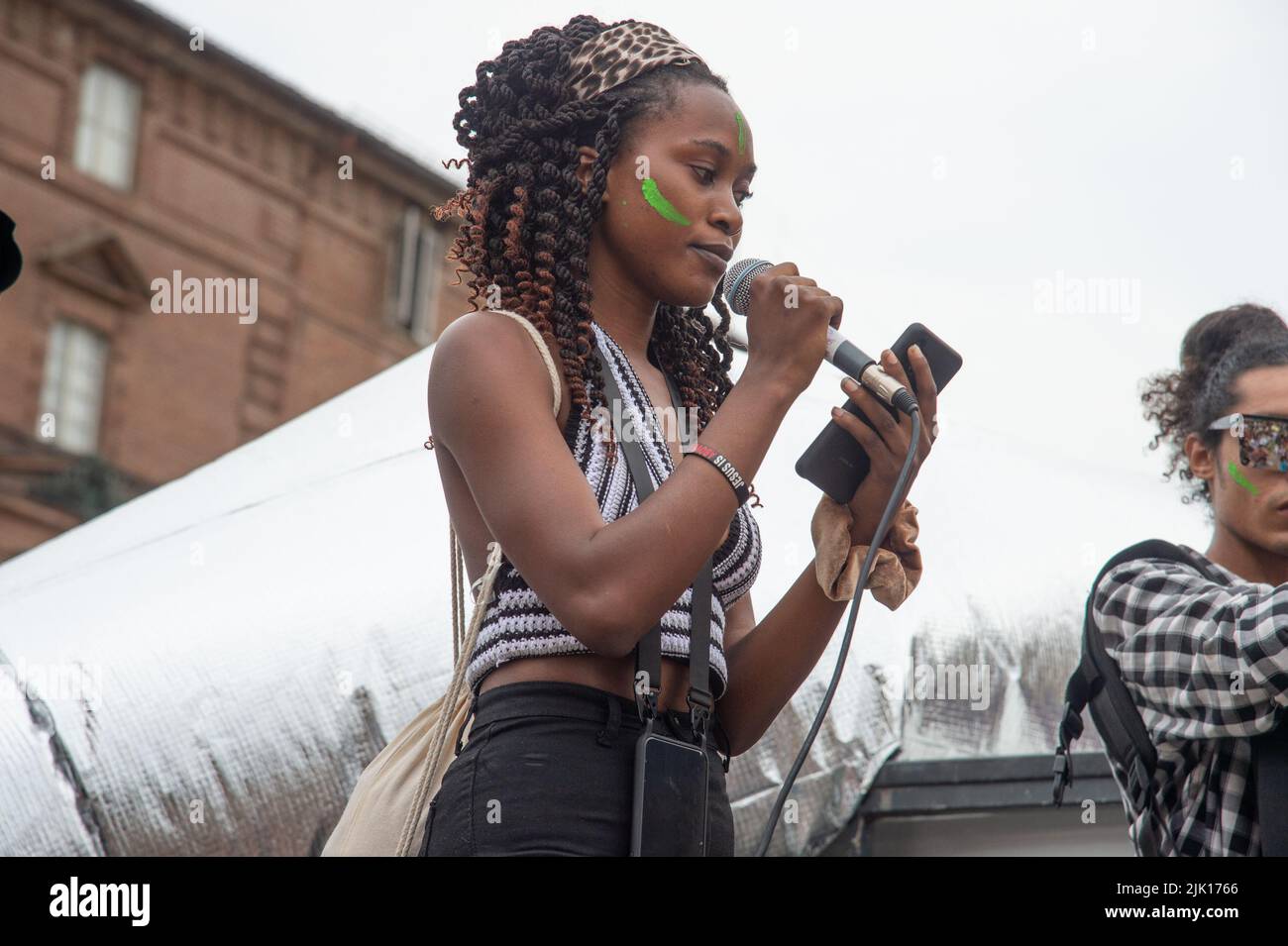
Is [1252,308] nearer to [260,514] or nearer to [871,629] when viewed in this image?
[871,629]

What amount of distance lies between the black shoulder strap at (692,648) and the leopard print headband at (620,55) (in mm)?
528

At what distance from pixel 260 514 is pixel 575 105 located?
2.50m

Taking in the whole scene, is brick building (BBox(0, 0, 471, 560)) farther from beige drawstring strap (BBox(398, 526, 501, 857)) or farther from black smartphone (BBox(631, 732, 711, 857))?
black smartphone (BBox(631, 732, 711, 857))

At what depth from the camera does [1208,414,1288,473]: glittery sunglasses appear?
3092mm

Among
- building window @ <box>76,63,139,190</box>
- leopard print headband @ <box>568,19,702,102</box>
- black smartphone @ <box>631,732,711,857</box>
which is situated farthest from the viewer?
building window @ <box>76,63,139,190</box>

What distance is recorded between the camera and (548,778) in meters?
1.89

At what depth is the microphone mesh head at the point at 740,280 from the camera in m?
2.23

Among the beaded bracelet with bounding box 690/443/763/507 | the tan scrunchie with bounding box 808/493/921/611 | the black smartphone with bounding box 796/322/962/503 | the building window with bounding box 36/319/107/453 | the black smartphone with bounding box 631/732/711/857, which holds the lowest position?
the black smartphone with bounding box 631/732/711/857

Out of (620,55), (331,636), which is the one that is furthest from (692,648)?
(331,636)

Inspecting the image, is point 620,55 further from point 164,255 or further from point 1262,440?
point 164,255

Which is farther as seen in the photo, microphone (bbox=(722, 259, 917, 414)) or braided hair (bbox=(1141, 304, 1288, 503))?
braided hair (bbox=(1141, 304, 1288, 503))

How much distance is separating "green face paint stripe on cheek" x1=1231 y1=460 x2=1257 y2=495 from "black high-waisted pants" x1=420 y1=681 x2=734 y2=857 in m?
1.54

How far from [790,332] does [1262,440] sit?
1470 millimetres

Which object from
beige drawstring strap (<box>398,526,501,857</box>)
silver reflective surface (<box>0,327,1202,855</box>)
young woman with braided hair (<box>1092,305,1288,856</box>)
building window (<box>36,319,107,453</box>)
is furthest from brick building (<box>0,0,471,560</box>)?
beige drawstring strap (<box>398,526,501,857</box>)
